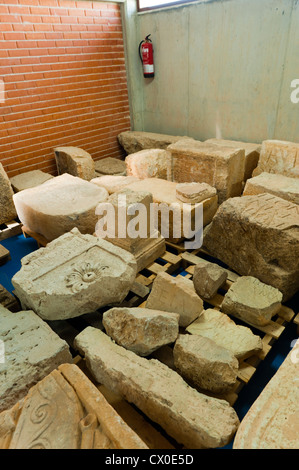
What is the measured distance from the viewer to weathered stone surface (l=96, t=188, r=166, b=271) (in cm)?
283

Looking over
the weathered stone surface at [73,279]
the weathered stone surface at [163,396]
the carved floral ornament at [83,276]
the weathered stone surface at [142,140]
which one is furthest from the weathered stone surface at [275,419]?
the weathered stone surface at [142,140]

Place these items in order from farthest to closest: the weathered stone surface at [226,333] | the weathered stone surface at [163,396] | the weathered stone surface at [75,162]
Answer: the weathered stone surface at [75,162], the weathered stone surface at [226,333], the weathered stone surface at [163,396]

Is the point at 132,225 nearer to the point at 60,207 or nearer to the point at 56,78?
the point at 60,207

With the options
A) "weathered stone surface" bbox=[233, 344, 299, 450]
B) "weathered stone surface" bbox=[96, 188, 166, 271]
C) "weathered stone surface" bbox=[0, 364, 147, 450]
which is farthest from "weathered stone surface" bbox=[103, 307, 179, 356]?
"weathered stone surface" bbox=[96, 188, 166, 271]

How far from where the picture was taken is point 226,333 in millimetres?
2209

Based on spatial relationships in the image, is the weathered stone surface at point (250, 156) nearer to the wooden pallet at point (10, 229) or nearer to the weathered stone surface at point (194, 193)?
the weathered stone surface at point (194, 193)

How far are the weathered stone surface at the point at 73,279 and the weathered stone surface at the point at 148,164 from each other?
78.6 inches

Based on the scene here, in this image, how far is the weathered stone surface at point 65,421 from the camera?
1340 mm

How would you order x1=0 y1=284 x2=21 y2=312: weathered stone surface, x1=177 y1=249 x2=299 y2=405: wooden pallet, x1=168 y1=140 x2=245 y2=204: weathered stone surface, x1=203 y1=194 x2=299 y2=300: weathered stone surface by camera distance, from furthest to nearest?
x1=168 y1=140 x2=245 y2=204: weathered stone surface → x1=0 y1=284 x2=21 y2=312: weathered stone surface → x1=203 y1=194 x2=299 y2=300: weathered stone surface → x1=177 y1=249 x2=299 y2=405: wooden pallet

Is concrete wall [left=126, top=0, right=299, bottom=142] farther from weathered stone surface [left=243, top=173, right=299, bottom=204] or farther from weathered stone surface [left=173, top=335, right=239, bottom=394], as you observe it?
weathered stone surface [left=173, top=335, right=239, bottom=394]

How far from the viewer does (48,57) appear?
4.38 m

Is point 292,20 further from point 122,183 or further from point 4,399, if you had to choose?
point 4,399

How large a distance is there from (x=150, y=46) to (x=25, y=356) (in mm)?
5208

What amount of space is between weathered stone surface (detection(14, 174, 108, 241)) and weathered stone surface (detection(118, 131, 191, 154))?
193 cm
